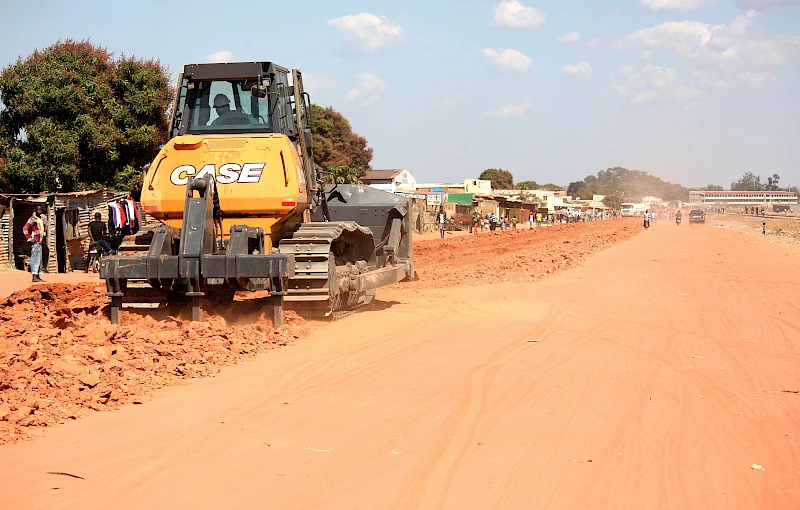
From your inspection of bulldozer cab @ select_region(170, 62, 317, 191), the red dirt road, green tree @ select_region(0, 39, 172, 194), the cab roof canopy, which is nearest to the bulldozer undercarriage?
the red dirt road

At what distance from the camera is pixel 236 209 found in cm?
1096

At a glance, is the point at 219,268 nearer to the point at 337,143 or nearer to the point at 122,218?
the point at 122,218

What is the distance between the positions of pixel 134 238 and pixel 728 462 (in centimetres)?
817

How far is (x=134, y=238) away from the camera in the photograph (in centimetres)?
1137

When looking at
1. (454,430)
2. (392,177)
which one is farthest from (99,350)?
(392,177)

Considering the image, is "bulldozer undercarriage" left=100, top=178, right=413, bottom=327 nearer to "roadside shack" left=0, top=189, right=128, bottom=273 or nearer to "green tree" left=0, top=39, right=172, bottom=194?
"roadside shack" left=0, top=189, right=128, bottom=273

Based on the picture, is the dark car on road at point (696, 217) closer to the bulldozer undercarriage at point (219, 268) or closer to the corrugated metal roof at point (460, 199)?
the corrugated metal roof at point (460, 199)

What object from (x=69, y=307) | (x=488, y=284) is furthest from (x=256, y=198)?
(x=488, y=284)

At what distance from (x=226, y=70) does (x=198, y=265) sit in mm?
3179

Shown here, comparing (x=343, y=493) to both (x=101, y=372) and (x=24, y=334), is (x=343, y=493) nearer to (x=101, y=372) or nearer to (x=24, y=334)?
(x=101, y=372)

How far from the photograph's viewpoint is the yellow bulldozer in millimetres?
10008

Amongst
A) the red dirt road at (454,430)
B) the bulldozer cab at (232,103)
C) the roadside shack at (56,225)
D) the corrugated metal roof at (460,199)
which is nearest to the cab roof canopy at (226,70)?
the bulldozer cab at (232,103)

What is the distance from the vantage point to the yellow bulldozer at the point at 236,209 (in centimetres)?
1001

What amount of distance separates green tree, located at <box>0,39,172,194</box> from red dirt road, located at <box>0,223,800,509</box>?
57.5 feet
